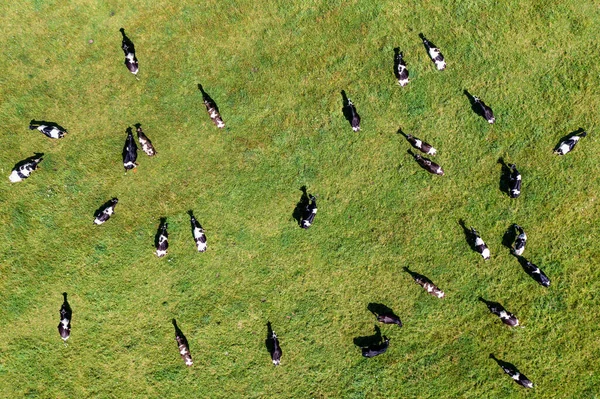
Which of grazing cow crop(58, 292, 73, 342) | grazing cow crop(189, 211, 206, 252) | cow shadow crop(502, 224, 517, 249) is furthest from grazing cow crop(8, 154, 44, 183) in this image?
cow shadow crop(502, 224, 517, 249)

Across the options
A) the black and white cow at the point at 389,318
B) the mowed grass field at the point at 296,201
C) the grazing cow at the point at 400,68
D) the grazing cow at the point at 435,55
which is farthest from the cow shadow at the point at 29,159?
the grazing cow at the point at 435,55

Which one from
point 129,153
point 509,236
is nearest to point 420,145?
point 509,236

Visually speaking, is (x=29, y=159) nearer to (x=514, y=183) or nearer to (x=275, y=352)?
(x=275, y=352)

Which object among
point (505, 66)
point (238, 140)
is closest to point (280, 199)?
point (238, 140)

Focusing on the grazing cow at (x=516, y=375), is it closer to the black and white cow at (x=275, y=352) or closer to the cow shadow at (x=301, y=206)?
the black and white cow at (x=275, y=352)

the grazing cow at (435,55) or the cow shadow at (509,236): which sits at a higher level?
the grazing cow at (435,55)
